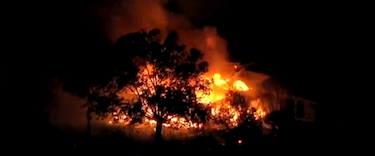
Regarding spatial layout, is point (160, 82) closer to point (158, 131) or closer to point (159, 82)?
point (159, 82)

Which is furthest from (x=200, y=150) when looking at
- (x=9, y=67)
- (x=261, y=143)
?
(x=9, y=67)

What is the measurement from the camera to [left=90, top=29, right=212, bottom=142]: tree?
1216 inches

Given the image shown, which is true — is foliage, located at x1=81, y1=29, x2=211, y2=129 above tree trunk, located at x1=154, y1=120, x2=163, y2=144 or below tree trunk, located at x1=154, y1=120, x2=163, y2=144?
above

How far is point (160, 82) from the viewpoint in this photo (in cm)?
3120

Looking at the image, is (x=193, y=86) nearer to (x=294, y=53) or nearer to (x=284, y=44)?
(x=294, y=53)

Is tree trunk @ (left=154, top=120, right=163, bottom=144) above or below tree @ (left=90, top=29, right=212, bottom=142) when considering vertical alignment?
below

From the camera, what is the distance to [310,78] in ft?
113

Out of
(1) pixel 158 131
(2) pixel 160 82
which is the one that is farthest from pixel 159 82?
(1) pixel 158 131

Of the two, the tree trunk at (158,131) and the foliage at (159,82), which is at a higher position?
the foliage at (159,82)

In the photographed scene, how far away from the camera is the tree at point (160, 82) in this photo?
30891mm

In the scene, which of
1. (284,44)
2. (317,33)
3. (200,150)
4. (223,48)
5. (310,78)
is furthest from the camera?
(223,48)

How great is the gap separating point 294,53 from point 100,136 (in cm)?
1694

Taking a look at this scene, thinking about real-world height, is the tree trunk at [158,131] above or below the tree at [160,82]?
below

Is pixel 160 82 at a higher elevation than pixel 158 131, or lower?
higher
